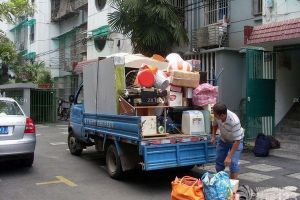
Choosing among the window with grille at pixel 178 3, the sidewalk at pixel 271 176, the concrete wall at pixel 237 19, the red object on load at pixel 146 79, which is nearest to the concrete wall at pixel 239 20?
the concrete wall at pixel 237 19

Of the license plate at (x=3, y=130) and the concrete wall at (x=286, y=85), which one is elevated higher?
the concrete wall at (x=286, y=85)

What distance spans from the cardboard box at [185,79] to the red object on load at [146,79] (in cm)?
41

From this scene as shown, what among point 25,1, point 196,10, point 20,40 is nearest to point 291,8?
point 196,10

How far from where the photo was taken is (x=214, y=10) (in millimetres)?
14758

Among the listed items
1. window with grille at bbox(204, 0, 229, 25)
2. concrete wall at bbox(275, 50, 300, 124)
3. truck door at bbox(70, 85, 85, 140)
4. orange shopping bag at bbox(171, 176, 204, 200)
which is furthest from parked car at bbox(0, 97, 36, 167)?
window with grille at bbox(204, 0, 229, 25)

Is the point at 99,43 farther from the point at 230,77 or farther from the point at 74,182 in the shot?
the point at 74,182

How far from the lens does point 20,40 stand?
41469mm

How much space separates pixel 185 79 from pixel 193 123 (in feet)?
2.75

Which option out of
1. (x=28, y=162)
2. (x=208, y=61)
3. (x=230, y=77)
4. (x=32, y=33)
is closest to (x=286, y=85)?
(x=230, y=77)

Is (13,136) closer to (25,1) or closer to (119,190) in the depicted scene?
(119,190)

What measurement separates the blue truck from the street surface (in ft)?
1.48

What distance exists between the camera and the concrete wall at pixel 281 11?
10617 mm

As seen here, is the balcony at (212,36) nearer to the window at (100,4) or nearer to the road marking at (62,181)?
the road marking at (62,181)

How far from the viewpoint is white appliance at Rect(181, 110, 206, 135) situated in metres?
7.35
